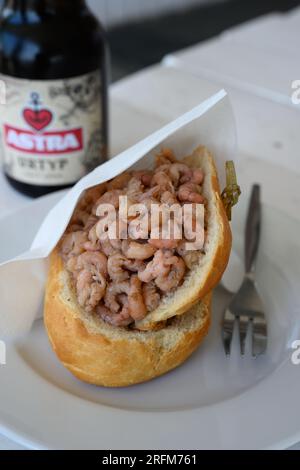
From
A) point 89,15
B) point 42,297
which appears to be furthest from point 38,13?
point 42,297

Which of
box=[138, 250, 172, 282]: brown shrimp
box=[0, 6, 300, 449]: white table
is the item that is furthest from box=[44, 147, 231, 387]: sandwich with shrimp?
box=[0, 6, 300, 449]: white table

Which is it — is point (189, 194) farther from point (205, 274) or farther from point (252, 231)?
point (252, 231)

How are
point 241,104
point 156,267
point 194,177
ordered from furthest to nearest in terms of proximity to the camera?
point 241,104
point 194,177
point 156,267

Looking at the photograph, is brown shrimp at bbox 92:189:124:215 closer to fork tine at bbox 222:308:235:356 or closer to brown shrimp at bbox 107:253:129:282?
brown shrimp at bbox 107:253:129:282

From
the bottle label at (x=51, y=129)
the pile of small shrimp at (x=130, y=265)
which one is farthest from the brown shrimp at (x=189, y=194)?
the bottle label at (x=51, y=129)

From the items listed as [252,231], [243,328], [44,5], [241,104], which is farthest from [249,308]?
[241,104]

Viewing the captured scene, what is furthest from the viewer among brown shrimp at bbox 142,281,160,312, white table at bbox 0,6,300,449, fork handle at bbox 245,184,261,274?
white table at bbox 0,6,300,449
